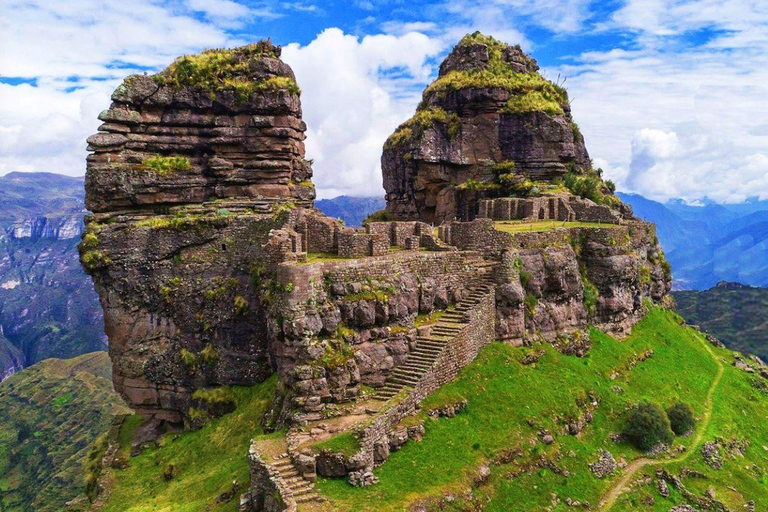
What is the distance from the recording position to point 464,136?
6366 centimetres

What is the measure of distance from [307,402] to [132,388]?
1582cm

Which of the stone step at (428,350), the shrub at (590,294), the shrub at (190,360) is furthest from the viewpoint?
the shrub at (590,294)

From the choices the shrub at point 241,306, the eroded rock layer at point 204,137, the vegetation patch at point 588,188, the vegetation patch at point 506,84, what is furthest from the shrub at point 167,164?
the vegetation patch at point 588,188

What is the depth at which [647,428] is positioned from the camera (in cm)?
2698

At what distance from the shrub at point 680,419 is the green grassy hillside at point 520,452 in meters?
0.54

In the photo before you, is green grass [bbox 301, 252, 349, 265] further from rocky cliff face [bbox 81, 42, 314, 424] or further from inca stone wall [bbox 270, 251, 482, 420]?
inca stone wall [bbox 270, 251, 482, 420]

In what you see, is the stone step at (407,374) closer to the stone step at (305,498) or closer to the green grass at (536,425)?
the green grass at (536,425)

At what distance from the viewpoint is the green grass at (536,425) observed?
20047 millimetres

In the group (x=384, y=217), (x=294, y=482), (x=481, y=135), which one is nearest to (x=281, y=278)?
(x=294, y=482)

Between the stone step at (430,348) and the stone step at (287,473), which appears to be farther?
the stone step at (430,348)

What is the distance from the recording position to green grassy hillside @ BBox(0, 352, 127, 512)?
83.3 m

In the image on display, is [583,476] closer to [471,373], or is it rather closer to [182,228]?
[471,373]

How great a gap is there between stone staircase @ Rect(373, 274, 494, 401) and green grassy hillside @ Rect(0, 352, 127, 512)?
69.7 m

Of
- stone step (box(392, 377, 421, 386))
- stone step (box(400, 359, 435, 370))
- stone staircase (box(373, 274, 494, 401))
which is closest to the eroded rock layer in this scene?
stone staircase (box(373, 274, 494, 401))
